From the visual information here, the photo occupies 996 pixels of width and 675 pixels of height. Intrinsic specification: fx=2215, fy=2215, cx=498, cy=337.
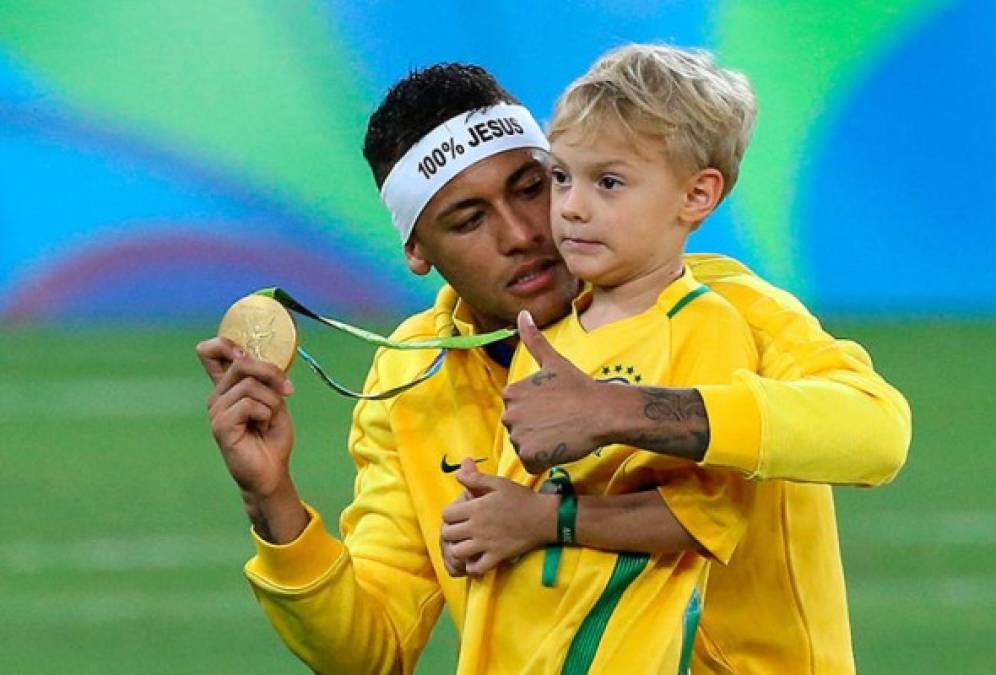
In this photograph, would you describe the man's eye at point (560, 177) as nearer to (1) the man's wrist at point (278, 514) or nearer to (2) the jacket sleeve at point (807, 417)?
(2) the jacket sleeve at point (807, 417)

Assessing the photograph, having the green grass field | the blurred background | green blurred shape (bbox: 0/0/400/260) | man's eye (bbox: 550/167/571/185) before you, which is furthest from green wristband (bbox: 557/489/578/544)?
green blurred shape (bbox: 0/0/400/260)

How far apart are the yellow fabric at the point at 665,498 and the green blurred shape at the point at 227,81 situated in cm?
836

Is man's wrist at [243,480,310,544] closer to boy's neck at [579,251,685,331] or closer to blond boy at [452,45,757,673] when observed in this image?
blond boy at [452,45,757,673]

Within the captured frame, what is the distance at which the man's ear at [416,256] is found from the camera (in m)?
4.16

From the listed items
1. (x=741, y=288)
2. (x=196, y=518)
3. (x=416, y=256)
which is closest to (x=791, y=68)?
(x=196, y=518)

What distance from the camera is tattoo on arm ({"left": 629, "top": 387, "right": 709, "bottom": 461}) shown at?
3117 millimetres

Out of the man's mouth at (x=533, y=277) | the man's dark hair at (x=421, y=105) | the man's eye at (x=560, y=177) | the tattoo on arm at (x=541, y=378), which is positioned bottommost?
the tattoo on arm at (x=541, y=378)

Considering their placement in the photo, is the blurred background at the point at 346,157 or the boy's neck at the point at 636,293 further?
the blurred background at the point at 346,157

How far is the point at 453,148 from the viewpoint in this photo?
13.2 feet

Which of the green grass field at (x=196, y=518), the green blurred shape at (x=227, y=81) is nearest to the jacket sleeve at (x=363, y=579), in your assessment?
the green grass field at (x=196, y=518)

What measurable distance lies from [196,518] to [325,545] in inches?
171

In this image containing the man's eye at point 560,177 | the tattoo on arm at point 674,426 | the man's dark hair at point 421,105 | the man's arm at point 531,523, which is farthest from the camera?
the man's dark hair at point 421,105

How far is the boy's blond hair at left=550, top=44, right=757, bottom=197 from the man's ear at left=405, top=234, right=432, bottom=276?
75cm

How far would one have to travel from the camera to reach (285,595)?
3.76m
